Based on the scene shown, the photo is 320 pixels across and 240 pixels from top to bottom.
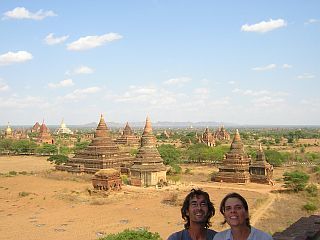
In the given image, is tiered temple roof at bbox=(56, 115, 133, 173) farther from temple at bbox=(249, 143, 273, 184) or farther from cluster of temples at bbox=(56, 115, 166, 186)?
temple at bbox=(249, 143, 273, 184)

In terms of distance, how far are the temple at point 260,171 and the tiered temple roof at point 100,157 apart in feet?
43.0

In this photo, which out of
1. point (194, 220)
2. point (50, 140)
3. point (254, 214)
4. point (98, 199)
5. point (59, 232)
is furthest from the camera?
point (50, 140)

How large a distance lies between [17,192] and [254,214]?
19.2 meters

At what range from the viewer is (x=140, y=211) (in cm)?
2522

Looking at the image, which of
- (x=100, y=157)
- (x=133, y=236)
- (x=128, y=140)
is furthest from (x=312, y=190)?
(x=128, y=140)

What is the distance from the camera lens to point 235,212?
4.05 meters

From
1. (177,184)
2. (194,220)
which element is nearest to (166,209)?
(177,184)

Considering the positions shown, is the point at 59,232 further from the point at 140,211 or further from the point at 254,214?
the point at 254,214

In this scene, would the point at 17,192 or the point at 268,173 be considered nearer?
the point at 17,192

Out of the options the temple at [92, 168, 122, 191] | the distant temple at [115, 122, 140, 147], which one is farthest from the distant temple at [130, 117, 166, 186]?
the distant temple at [115, 122, 140, 147]

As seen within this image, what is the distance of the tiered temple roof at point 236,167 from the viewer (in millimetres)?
37312

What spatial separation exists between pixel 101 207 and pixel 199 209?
23.4 meters

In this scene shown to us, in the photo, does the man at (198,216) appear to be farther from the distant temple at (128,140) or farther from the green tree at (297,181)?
the distant temple at (128,140)

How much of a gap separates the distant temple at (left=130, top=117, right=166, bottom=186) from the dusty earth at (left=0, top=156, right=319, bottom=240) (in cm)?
148
